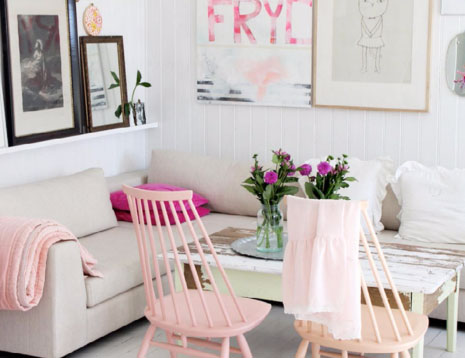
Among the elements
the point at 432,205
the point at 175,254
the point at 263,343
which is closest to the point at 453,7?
the point at 432,205

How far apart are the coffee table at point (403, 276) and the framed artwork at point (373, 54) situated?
125 cm

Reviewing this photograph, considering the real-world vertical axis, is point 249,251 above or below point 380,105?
below

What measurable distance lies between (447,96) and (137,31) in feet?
6.45

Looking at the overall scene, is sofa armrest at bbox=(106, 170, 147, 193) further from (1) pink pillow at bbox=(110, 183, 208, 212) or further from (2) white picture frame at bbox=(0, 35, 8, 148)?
(2) white picture frame at bbox=(0, 35, 8, 148)

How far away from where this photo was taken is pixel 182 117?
5324 millimetres

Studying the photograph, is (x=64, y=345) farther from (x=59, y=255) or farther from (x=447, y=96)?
(x=447, y=96)

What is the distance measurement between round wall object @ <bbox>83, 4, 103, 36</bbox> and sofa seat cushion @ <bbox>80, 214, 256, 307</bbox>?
1124mm

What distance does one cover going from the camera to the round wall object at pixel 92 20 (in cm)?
475

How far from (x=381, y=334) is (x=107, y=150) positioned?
2.64 metres

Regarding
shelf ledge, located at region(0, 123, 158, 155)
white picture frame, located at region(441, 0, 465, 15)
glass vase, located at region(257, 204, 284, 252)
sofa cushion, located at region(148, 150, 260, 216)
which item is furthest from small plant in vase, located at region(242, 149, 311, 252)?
white picture frame, located at region(441, 0, 465, 15)

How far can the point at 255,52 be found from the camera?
197 inches

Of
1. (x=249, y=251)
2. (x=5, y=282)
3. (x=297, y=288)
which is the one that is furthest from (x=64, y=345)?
(x=297, y=288)

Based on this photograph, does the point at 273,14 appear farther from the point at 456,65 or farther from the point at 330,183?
the point at 330,183

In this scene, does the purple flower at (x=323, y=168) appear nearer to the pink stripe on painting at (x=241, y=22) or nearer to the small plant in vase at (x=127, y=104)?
the pink stripe on painting at (x=241, y=22)
